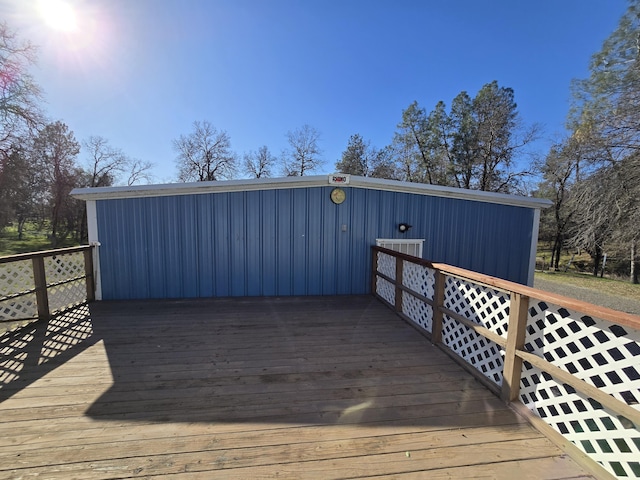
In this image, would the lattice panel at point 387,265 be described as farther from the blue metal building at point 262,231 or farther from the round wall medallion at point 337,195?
the round wall medallion at point 337,195

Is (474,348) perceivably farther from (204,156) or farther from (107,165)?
(107,165)

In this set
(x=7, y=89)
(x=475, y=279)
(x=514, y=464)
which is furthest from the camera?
(x=7, y=89)

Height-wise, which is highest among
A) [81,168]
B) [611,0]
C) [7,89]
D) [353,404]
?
[611,0]

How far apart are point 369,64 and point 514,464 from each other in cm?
1151

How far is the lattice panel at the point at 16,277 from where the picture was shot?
3.39 meters

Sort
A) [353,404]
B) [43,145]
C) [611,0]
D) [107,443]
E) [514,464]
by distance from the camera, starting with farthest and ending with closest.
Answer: [43,145] → [611,0] → [353,404] → [107,443] → [514,464]

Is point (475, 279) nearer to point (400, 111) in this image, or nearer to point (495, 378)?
point (495, 378)

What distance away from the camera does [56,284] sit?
388cm

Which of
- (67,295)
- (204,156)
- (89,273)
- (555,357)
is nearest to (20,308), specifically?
(67,295)

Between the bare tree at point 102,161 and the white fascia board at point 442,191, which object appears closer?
the white fascia board at point 442,191

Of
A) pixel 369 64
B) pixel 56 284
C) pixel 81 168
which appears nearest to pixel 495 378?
pixel 56 284

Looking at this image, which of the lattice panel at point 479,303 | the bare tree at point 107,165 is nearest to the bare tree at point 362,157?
the bare tree at point 107,165

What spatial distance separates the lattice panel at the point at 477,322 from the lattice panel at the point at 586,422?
304mm

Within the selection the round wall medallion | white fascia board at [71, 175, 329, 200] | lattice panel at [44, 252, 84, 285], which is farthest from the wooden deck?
the round wall medallion
